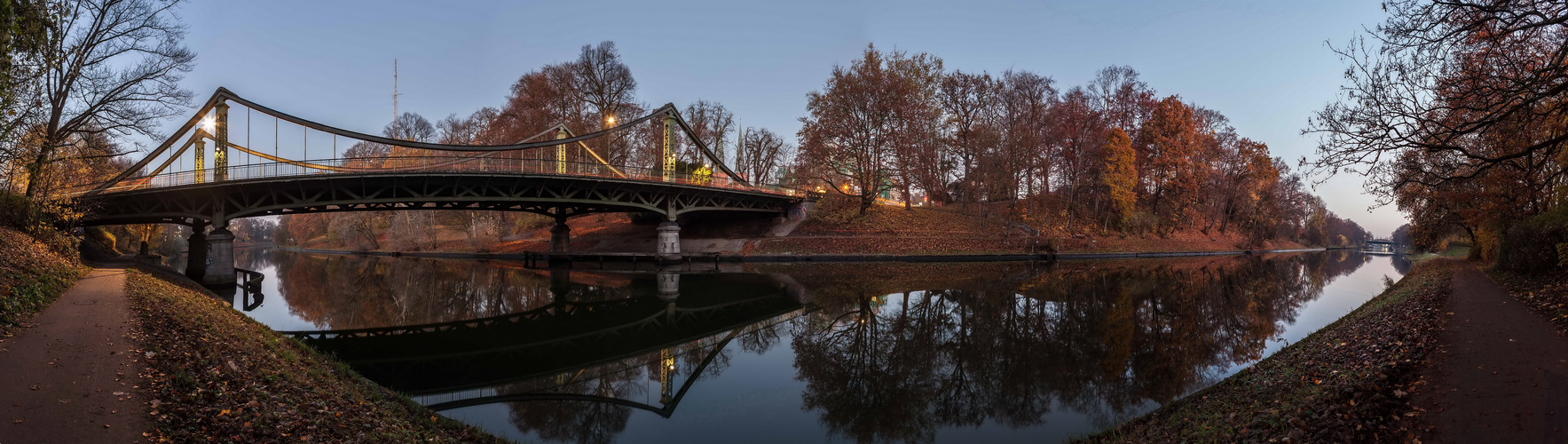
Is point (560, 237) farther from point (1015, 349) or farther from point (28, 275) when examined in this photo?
point (1015, 349)

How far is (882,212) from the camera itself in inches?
1628

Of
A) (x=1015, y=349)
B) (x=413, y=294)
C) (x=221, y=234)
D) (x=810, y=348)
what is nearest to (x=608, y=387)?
→ (x=810, y=348)

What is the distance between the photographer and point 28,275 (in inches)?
409

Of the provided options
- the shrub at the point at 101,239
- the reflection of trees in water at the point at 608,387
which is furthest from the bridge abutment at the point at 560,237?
the reflection of trees in water at the point at 608,387

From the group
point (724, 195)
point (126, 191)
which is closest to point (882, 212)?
→ point (724, 195)

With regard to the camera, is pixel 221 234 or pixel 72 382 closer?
pixel 72 382

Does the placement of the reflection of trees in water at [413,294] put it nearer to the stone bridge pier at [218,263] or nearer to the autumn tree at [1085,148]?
the stone bridge pier at [218,263]

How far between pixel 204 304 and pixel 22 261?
9.01 ft

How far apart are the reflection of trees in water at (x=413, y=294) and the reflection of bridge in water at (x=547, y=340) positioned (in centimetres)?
144

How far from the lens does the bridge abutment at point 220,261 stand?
79.3 ft

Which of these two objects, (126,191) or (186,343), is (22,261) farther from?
(126,191)

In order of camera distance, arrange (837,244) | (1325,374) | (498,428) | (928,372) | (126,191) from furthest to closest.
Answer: (837,244) → (126,191) → (928,372) → (498,428) → (1325,374)

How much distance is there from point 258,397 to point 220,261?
1042 inches

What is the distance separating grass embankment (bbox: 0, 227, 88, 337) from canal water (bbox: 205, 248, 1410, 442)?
13.1 feet
